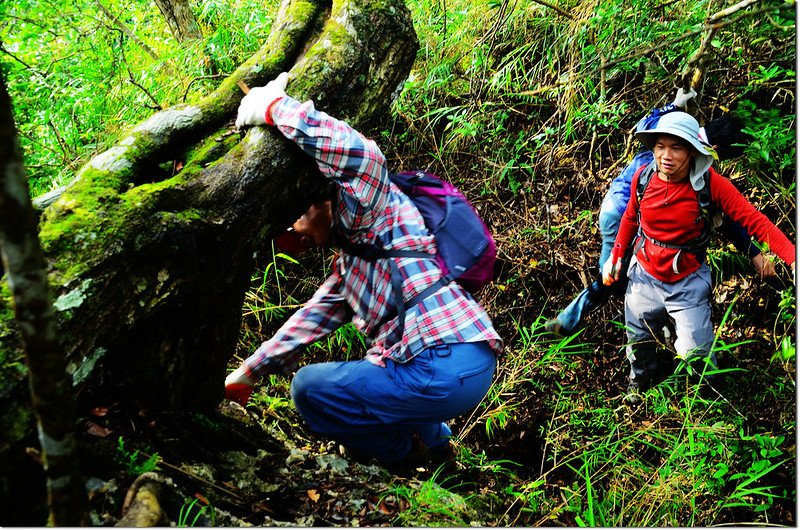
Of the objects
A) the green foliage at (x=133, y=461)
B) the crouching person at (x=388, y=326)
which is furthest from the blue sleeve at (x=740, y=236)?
the green foliage at (x=133, y=461)

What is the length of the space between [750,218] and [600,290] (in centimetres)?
120

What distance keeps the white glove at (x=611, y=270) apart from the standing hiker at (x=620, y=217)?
48mm

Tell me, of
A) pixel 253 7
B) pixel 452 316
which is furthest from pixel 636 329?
pixel 253 7

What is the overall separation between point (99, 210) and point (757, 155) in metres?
4.26

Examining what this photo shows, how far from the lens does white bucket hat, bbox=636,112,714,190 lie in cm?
351

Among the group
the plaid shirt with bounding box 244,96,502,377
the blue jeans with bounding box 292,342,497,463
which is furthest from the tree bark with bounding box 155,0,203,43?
the blue jeans with bounding box 292,342,497,463

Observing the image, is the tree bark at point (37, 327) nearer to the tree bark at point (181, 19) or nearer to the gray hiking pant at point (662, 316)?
the gray hiking pant at point (662, 316)

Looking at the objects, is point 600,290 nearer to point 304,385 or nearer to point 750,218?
point 750,218

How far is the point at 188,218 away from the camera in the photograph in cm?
230

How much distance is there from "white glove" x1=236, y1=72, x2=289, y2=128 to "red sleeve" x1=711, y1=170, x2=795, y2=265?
8.97 feet

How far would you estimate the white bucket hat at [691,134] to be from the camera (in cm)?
351

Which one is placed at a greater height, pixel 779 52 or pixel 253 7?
pixel 253 7

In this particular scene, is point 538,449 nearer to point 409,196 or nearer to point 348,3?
point 409,196

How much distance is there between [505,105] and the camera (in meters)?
5.45
